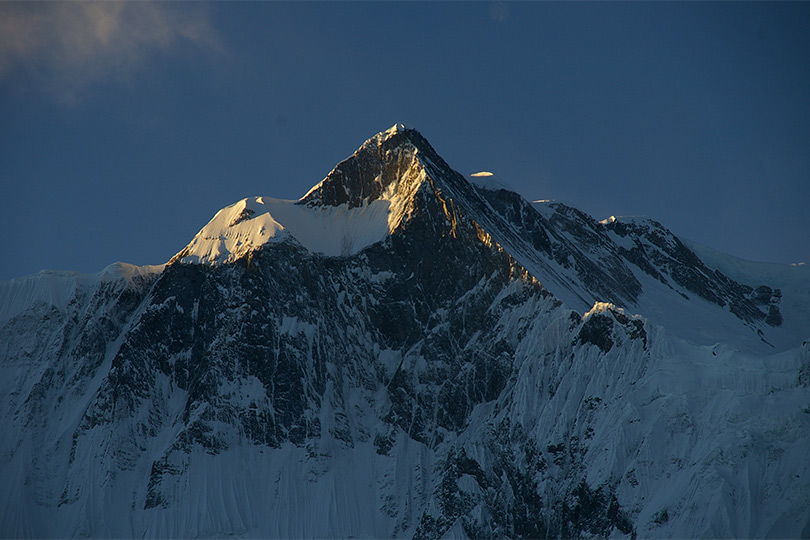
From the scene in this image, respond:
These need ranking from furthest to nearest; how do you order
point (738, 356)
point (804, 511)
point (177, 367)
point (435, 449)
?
point (177, 367)
point (435, 449)
point (738, 356)
point (804, 511)

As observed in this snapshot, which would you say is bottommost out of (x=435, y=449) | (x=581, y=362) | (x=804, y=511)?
(x=804, y=511)

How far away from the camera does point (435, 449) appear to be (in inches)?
7087

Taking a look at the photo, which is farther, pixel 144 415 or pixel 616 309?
pixel 144 415

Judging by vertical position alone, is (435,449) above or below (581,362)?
below

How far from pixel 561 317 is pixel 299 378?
4567 cm

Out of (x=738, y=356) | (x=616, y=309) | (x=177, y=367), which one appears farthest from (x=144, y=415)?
(x=738, y=356)

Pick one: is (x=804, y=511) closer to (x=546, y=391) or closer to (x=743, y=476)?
(x=743, y=476)

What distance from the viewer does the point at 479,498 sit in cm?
16400

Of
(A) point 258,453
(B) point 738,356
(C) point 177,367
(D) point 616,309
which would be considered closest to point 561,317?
(D) point 616,309

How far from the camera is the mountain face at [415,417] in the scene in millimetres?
145625

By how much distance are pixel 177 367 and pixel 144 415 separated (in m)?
10.6

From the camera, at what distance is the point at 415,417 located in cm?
18375

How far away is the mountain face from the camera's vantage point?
5733 inches

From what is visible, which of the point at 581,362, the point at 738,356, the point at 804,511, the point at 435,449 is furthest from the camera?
the point at 435,449
